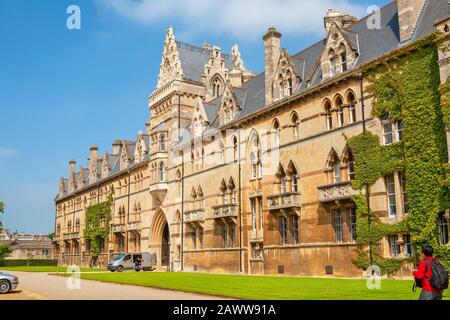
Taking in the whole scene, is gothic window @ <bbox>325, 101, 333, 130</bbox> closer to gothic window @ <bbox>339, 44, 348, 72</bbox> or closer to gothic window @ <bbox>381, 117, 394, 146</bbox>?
gothic window @ <bbox>339, 44, 348, 72</bbox>

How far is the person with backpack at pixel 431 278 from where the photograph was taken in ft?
33.2

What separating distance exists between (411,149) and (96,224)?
51.0 metres

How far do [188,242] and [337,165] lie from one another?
20.9 metres

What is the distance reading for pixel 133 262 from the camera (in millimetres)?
48281

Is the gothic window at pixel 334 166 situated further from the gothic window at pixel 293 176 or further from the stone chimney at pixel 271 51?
the stone chimney at pixel 271 51

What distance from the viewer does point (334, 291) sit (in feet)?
58.8

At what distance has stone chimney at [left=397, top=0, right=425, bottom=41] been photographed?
27.3 metres

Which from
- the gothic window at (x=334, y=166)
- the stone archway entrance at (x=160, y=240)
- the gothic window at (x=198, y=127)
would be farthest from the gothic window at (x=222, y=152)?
the stone archway entrance at (x=160, y=240)

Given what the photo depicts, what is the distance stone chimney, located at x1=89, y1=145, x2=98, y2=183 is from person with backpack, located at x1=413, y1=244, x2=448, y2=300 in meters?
67.1

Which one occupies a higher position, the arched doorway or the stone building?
the stone building

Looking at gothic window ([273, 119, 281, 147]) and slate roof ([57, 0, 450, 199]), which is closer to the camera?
slate roof ([57, 0, 450, 199])

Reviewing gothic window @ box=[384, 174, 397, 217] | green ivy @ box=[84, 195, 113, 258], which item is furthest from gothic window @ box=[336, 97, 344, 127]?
green ivy @ box=[84, 195, 113, 258]

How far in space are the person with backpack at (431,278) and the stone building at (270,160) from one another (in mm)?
14785

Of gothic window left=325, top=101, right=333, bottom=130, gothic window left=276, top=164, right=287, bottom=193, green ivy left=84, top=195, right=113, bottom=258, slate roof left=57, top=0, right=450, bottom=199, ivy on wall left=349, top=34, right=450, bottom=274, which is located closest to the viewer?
ivy on wall left=349, top=34, right=450, bottom=274
